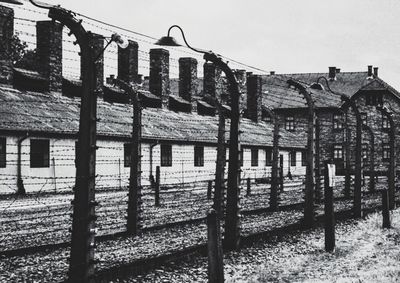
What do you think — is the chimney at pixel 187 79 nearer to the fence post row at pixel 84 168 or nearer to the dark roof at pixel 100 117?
the dark roof at pixel 100 117

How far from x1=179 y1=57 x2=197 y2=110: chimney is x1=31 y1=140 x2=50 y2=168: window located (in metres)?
15.7

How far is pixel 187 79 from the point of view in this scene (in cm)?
3778

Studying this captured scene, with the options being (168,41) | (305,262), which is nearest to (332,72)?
(305,262)

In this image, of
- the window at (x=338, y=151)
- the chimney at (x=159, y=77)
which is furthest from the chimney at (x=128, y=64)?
the window at (x=338, y=151)

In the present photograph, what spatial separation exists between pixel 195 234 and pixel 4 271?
12.7 feet

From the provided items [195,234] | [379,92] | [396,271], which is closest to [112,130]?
[195,234]

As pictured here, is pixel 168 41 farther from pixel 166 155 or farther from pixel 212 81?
pixel 212 81

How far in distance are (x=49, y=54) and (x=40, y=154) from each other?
6609mm

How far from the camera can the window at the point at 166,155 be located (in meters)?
29.1

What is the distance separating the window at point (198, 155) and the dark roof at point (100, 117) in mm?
680

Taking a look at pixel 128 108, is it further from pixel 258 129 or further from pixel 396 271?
pixel 396 271

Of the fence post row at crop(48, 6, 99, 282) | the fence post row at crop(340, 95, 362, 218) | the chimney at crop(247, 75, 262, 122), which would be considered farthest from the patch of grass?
the chimney at crop(247, 75, 262, 122)

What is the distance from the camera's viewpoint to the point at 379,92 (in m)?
51.1

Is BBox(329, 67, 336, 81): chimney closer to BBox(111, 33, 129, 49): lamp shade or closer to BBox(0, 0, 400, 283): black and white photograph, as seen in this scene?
BBox(0, 0, 400, 283): black and white photograph
